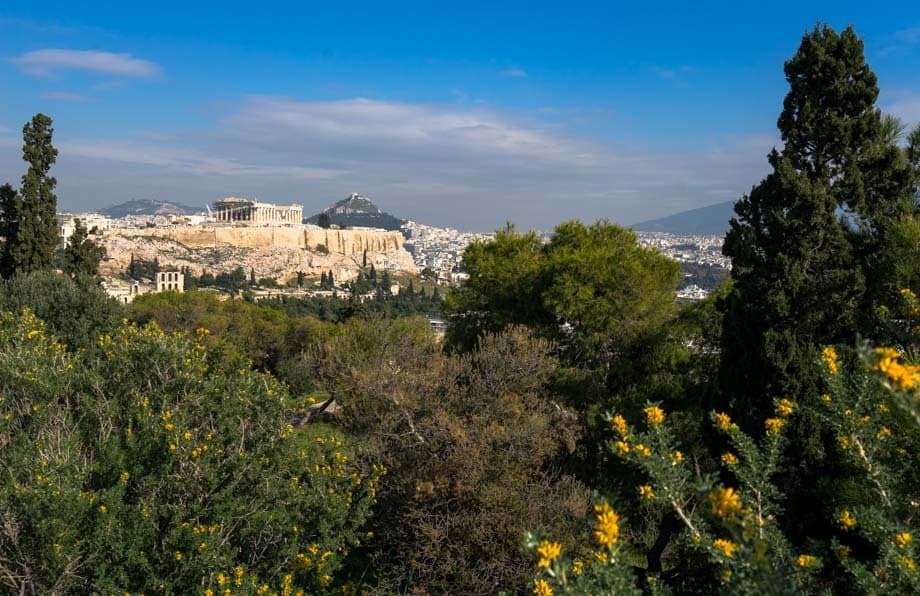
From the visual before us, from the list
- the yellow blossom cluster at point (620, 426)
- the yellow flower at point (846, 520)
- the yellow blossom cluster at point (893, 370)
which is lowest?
the yellow flower at point (846, 520)

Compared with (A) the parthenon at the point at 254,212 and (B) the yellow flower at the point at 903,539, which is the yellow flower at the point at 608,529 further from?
(A) the parthenon at the point at 254,212

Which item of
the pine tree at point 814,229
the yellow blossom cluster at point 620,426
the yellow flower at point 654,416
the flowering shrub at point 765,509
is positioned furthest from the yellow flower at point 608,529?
the pine tree at point 814,229

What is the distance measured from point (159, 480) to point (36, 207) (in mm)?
20537

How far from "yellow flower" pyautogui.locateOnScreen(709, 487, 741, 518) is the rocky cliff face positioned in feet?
341

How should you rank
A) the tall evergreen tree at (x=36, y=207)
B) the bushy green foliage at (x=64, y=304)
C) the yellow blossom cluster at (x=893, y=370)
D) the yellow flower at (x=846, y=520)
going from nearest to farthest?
1. the yellow blossom cluster at (x=893, y=370)
2. the yellow flower at (x=846, y=520)
3. the bushy green foliage at (x=64, y=304)
4. the tall evergreen tree at (x=36, y=207)

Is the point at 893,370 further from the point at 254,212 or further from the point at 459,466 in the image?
the point at 254,212

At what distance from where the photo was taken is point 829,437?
929 cm

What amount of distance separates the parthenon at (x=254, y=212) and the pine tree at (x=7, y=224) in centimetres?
13105

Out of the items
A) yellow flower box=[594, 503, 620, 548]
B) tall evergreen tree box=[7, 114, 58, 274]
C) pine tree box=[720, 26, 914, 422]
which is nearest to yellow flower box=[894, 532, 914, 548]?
yellow flower box=[594, 503, 620, 548]

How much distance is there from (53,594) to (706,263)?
136618 millimetres

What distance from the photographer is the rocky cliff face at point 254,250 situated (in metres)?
109

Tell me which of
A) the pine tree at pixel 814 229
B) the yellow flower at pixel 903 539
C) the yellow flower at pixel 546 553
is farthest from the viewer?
the pine tree at pixel 814 229

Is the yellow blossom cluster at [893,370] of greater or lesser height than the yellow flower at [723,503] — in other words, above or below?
above

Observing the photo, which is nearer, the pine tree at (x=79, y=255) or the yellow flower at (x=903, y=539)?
the yellow flower at (x=903, y=539)
